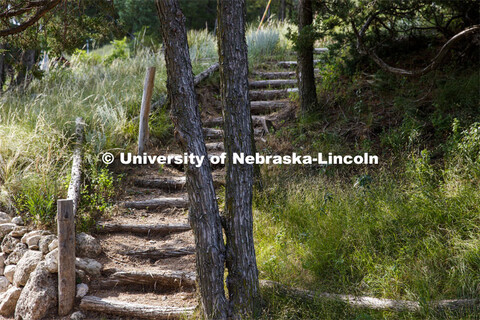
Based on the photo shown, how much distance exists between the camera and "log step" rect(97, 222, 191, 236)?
5.38 m

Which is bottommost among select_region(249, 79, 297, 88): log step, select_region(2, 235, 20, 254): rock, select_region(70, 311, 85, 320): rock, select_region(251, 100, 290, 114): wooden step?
select_region(70, 311, 85, 320): rock

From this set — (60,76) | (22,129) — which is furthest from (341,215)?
(60,76)

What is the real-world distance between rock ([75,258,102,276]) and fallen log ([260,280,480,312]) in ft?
6.12

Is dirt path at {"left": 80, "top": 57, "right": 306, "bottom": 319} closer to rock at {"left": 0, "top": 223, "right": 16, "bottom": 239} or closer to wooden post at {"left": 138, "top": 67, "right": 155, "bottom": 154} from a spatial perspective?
wooden post at {"left": 138, "top": 67, "right": 155, "bottom": 154}

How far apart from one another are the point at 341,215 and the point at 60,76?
7.38 meters

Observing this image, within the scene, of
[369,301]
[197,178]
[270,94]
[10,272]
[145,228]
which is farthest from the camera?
[270,94]

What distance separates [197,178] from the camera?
3.43 m

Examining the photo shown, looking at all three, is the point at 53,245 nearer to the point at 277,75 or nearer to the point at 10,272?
the point at 10,272

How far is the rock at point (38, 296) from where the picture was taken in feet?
13.3

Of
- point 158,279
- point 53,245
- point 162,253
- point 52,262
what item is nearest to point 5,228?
point 53,245

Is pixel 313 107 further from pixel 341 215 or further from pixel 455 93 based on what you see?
pixel 341 215

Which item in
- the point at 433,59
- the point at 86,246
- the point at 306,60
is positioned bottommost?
the point at 86,246

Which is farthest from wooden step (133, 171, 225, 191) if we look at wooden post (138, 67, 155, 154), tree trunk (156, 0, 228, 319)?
tree trunk (156, 0, 228, 319)

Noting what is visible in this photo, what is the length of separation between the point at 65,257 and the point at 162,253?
118 centimetres
